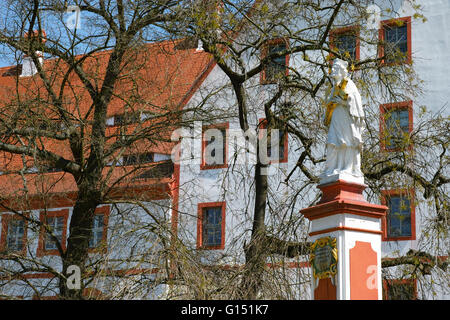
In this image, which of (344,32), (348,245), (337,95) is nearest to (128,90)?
(344,32)

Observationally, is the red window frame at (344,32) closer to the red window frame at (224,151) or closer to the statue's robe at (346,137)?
the red window frame at (224,151)

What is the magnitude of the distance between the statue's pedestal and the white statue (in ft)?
0.99

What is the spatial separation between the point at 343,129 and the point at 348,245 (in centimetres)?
166

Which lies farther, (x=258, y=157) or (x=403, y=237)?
(x=403, y=237)

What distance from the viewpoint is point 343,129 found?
35.9 feet

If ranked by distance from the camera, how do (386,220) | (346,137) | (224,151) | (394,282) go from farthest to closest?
(224,151), (386,220), (394,282), (346,137)

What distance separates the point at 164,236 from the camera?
13.1 metres

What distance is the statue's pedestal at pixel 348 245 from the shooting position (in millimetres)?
10125

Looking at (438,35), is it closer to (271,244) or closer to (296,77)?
(296,77)

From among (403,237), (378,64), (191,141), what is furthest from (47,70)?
(403,237)

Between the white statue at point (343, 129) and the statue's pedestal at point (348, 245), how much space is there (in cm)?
30

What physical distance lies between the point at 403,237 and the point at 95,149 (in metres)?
10.5

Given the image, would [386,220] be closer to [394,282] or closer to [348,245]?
[394,282]
